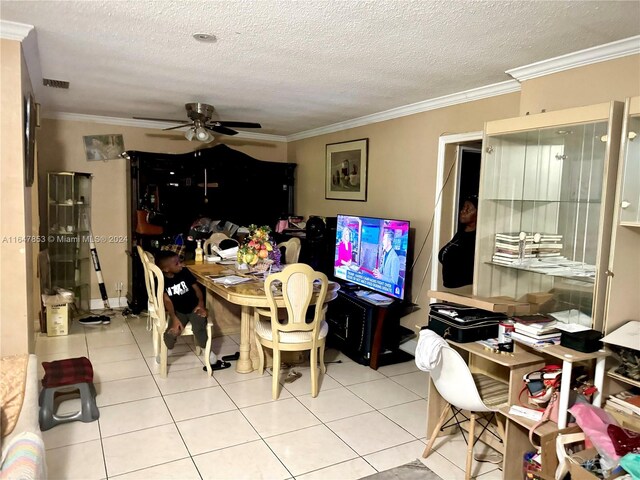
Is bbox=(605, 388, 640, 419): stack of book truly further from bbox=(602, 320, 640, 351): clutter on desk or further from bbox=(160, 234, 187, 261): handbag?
bbox=(160, 234, 187, 261): handbag

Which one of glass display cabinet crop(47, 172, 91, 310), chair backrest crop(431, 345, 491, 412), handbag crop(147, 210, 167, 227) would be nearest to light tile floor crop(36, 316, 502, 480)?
chair backrest crop(431, 345, 491, 412)

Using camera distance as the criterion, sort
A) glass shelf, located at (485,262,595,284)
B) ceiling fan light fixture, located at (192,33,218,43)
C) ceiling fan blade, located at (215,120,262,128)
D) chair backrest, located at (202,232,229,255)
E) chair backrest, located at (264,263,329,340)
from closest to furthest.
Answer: glass shelf, located at (485,262,595,284) < ceiling fan light fixture, located at (192,33,218,43) < chair backrest, located at (264,263,329,340) < ceiling fan blade, located at (215,120,262,128) < chair backrest, located at (202,232,229,255)

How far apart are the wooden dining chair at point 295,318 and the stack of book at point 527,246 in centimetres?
124

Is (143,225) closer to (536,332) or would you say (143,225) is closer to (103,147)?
(103,147)

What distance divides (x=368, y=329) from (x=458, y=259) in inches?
39.2

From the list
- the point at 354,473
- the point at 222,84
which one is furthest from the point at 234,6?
the point at 354,473

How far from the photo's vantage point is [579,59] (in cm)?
267

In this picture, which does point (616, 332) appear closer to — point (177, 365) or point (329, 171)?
point (177, 365)

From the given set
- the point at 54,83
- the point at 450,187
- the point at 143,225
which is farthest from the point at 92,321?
the point at 450,187

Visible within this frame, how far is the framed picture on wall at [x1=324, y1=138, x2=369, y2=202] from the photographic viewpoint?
5.00 m

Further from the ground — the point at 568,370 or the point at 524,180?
the point at 524,180

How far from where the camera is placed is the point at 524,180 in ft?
9.34

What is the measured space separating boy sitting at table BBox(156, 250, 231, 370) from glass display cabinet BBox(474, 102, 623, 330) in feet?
7.45

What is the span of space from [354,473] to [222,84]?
2949mm
